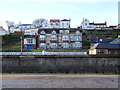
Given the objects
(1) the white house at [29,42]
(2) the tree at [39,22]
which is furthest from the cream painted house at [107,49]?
(2) the tree at [39,22]

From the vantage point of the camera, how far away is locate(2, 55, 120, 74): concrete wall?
101ft

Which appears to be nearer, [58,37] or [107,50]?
[107,50]

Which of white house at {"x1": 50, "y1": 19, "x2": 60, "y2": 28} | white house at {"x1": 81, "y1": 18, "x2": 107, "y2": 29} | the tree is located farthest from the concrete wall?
the tree

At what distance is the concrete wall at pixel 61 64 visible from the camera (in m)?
30.8

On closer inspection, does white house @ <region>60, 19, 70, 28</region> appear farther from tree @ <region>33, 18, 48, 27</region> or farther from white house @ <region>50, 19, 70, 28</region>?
tree @ <region>33, 18, 48, 27</region>

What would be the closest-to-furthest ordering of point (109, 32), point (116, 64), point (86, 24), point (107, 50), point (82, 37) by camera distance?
point (116, 64), point (107, 50), point (82, 37), point (109, 32), point (86, 24)

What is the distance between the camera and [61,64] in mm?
31234

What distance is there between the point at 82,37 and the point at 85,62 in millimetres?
36331

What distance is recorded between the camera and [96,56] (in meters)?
31.0

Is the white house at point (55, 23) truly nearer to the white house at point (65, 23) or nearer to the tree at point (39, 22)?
the white house at point (65, 23)

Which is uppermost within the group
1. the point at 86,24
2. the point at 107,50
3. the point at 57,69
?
the point at 86,24

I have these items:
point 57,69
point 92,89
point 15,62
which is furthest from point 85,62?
point 92,89

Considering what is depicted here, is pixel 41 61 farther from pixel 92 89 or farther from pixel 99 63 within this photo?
pixel 92 89

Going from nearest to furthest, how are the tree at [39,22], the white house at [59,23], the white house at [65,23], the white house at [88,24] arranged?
the white house at [65,23] → the white house at [59,23] → the white house at [88,24] → the tree at [39,22]
